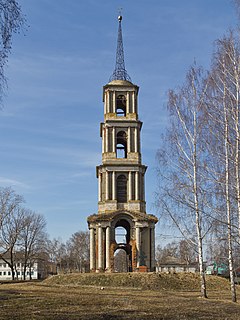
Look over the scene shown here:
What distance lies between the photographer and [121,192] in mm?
45781

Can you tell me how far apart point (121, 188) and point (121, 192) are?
0.44m

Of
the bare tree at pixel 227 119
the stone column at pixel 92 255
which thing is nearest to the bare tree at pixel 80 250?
the stone column at pixel 92 255

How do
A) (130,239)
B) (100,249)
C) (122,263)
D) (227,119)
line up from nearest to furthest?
(227,119) → (100,249) → (130,239) → (122,263)

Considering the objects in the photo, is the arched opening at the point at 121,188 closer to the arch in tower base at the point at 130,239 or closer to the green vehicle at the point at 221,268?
the arch in tower base at the point at 130,239

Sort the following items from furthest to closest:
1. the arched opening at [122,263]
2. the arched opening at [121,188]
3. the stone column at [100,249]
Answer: the arched opening at [122,263]
the arched opening at [121,188]
the stone column at [100,249]

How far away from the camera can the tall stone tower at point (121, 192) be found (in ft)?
142

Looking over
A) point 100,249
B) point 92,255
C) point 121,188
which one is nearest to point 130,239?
point 100,249

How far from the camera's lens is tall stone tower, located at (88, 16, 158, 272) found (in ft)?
142

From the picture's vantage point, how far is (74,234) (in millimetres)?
102750

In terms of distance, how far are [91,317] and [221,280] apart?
26506mm

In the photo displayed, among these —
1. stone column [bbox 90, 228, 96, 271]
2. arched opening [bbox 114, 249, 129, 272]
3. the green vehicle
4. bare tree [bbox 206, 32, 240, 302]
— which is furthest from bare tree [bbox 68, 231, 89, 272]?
bare tree [bbox 206, 32, 240, 302]

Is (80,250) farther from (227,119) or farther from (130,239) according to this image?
(227,119)

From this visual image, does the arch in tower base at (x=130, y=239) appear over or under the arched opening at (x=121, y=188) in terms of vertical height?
under

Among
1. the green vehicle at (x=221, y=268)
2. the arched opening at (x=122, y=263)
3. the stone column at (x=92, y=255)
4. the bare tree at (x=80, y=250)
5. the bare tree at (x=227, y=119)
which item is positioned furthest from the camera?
the bare tree at (x=80, y=250)
